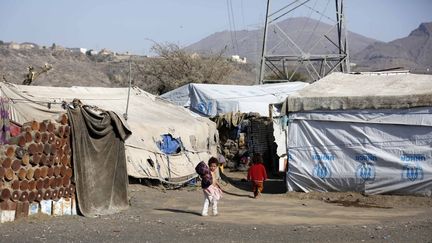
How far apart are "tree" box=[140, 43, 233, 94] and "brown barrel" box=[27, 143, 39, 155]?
22.3m

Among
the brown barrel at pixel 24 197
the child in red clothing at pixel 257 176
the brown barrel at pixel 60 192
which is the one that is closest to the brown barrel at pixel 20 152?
the brown barrel at pixel 24 197

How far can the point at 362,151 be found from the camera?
14.9 metres

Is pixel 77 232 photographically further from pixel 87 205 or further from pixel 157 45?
pixel 157 45

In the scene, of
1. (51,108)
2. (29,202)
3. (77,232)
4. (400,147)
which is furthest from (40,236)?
(400,147)

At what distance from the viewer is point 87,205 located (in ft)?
39.4

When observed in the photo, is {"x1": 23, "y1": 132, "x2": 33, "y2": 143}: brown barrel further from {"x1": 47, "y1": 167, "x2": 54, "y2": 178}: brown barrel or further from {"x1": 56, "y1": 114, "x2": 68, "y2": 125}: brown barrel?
{"x1": 56, "y1": 114, "x2": 68, "y2": 125}: brown barrel

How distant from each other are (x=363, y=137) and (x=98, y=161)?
6.45m

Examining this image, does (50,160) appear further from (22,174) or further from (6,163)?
(6,163)

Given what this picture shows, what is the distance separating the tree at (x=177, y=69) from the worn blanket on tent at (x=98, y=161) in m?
20.2

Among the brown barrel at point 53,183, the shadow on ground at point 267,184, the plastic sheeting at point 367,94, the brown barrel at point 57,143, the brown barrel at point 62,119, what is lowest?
the shadow on ground at point 267,184

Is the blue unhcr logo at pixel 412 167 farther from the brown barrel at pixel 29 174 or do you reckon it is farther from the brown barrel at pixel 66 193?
the brown barrel at pixel 29 174

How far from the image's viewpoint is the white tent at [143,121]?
1338 centimetres

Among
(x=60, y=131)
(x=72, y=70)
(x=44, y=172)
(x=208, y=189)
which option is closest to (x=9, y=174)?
(x=44, y=172)

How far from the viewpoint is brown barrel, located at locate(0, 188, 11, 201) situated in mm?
10328
